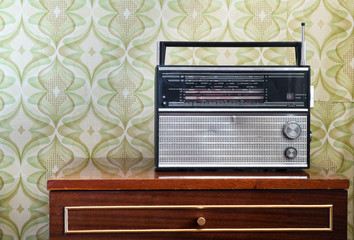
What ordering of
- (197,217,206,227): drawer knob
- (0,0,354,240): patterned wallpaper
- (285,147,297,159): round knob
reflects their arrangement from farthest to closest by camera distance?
(0,0,354,240): patterned wallpaper
(285,147,297,159): round knob
(197,217,206,227): drawer knob

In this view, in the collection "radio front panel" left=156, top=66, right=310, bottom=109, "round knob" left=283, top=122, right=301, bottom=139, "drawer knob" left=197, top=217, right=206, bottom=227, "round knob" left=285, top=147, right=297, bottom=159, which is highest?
"radio front panel" left=156, top=66, right=310, bottom=109

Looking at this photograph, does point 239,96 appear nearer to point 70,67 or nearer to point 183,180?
point 183,180

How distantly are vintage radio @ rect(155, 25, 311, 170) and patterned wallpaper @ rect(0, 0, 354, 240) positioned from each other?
45 centimetres

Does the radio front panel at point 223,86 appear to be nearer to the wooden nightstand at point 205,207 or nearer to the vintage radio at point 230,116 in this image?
the vintage radio at point 230,116

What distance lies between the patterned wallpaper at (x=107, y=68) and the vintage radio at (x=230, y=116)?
0.45 m

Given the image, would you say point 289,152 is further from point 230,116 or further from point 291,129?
point 230,116

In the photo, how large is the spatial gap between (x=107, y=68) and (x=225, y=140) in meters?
0.70

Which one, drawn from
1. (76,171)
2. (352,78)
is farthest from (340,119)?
(76,171)

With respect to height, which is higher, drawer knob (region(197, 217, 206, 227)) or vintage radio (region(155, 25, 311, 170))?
vintage radio (region(155, 25, 311, 170))

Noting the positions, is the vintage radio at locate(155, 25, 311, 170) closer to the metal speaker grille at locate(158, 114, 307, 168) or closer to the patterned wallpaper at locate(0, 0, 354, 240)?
the metal speaker grille at locate(158, 114, 307, 168)

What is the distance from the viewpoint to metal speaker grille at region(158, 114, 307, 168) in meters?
1.20

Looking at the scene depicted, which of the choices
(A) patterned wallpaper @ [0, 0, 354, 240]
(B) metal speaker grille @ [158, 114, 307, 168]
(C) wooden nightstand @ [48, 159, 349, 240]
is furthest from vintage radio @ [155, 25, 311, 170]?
(A) patterned wallpaper @ [0, 0, 354, 240]

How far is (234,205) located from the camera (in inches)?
44.1

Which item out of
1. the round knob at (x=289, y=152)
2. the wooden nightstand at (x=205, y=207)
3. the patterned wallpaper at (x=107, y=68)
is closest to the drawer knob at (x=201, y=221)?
the wooden nightstand at (x=205, y=207)
